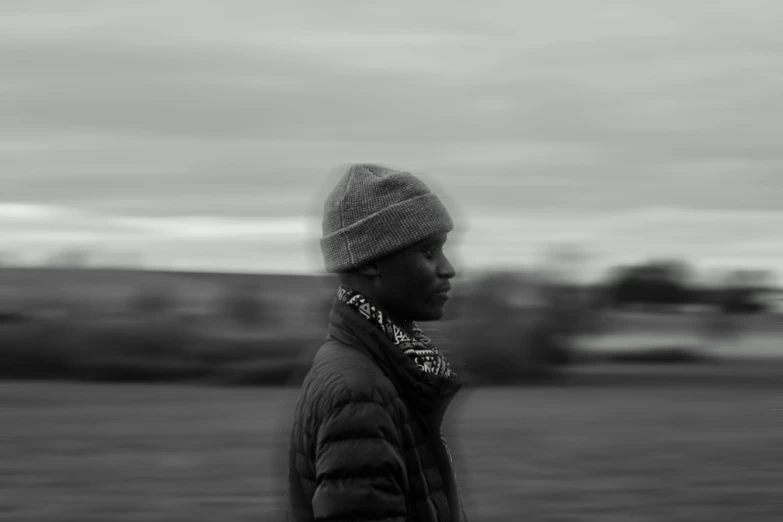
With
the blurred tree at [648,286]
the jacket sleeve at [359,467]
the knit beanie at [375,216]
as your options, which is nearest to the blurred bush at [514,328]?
the blurred tree at [648,286]

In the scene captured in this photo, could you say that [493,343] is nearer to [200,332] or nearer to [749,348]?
[200,332]

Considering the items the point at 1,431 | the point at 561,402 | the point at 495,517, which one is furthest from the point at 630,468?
the point at 561,402

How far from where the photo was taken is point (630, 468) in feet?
31.4

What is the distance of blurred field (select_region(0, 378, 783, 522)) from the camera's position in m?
7.69

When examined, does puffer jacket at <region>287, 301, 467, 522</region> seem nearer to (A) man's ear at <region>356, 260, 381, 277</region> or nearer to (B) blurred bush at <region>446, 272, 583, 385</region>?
(A) man's ear at <region>356, 260, 381, 277</region>

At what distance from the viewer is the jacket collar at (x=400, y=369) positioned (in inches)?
87.4

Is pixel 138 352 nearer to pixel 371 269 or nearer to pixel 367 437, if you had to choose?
pixel 371 269

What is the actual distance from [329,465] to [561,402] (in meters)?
Result: 14.9

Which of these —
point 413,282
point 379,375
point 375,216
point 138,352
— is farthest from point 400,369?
point 138,352

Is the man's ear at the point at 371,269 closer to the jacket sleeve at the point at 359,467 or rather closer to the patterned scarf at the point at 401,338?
the patterned scarf at the point at 401,338

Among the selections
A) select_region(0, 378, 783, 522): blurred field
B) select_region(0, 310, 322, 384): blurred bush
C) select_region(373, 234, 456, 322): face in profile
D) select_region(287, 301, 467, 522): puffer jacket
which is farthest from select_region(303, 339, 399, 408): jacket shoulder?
select_region(0, 310, 322, 384): blurred bush

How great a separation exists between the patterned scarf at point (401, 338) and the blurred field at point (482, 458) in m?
0.24

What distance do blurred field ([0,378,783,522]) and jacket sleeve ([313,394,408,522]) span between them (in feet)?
1.46

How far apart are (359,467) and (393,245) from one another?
1.36 ft
